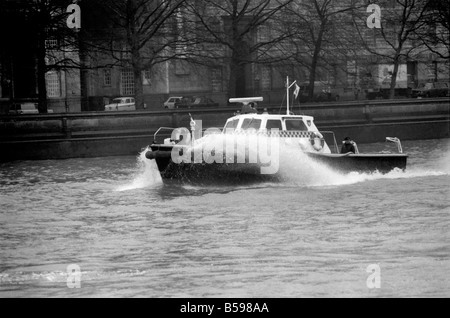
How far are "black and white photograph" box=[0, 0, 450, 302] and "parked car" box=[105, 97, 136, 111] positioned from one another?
20 centimetres

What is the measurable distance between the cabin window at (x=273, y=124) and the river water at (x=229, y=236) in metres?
1.39

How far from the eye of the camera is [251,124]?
3111cm

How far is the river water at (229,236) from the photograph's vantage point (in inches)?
678

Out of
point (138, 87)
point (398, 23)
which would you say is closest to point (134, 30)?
point (138, 87)

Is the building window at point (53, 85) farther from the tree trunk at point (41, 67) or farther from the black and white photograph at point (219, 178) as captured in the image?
the tree trunk at point (41, 67)

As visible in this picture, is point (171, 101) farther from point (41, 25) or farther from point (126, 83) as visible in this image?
point (41, 25)

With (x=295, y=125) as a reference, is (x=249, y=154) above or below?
below

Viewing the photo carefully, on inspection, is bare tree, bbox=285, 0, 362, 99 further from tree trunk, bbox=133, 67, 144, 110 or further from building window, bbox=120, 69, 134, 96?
building window, bbox=120, 69, 134, 96

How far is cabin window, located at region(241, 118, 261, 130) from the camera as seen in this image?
30953mm

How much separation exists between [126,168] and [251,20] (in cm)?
1602

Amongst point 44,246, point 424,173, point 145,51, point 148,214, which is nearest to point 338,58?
point 145,51

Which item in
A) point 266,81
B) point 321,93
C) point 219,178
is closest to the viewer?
point 219,178

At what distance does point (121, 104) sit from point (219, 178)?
36821 mm

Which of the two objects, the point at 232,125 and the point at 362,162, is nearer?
the point at 362,162
